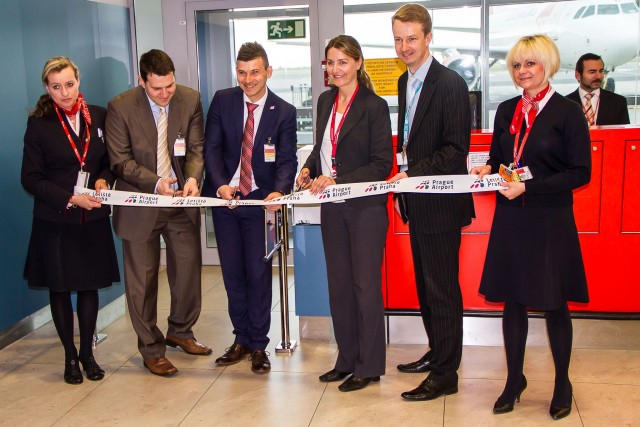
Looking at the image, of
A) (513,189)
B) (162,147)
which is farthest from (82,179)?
(513,189)

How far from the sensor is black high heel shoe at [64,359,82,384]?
13.6ft

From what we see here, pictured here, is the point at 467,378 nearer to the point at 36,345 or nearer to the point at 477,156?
the point at 477,156

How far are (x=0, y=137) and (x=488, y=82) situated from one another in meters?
4.26

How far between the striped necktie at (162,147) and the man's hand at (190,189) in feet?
0.50

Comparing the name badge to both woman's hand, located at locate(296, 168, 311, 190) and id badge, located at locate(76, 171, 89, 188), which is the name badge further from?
A: id badge, located at locate(76, 171, 89, 188)

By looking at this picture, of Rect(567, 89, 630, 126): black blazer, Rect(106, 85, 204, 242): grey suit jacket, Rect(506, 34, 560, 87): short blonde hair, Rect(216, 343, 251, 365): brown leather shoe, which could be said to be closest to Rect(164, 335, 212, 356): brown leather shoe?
Rect(216, 343, 251, 365): brown leather shoe

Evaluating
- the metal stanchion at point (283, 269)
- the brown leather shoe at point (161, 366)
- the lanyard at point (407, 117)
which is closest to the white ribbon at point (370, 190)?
the lanyard at point (407, 117)

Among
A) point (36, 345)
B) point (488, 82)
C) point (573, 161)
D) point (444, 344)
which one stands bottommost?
point (36, 345)

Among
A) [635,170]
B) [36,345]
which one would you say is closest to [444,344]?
[635,170]

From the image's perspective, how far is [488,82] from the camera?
6.63 metres

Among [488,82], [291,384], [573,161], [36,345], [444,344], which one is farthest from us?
[488,82]

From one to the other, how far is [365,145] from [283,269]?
48.0 inches

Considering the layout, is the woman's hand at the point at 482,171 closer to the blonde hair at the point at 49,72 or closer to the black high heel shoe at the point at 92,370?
the blonde hair at the point at 49,72

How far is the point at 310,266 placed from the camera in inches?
190
